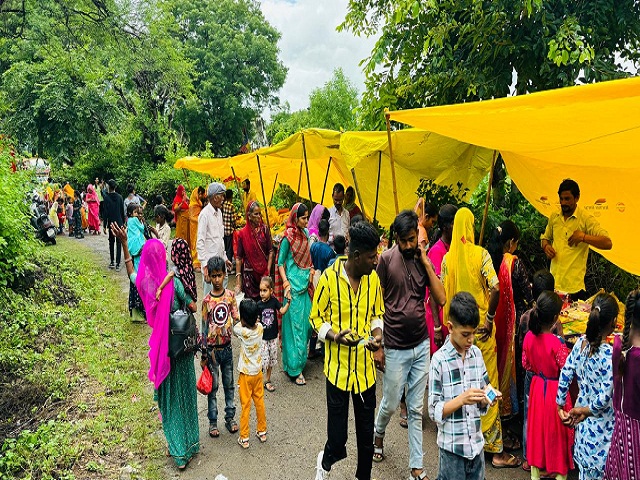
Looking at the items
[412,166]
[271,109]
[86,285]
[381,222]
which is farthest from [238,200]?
[271,109]

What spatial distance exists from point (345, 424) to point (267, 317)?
2.14m

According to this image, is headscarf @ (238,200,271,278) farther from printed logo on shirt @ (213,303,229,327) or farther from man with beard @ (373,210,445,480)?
man with beard @ (373,210,445,480)

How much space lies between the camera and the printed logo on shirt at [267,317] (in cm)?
510

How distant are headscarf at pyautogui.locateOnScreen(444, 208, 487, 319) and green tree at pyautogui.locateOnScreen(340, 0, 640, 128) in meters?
2.63

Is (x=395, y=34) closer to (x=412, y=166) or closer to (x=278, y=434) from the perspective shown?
(x=412, y=166)

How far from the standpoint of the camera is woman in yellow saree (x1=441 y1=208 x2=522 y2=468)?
366 centimetres

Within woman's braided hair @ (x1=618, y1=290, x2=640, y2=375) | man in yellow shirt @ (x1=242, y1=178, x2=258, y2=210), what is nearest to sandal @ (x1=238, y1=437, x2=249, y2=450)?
woman's braided hair @ (x1=618, y1=290, x2=640, y2=375)

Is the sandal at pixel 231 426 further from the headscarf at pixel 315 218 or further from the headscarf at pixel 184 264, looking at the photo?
the headscarf at pixel 315 218

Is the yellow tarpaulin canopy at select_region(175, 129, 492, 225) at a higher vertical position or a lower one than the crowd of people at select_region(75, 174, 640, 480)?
higher

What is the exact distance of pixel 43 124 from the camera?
48.9 feet

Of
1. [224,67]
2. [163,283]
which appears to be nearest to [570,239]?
[163,283]

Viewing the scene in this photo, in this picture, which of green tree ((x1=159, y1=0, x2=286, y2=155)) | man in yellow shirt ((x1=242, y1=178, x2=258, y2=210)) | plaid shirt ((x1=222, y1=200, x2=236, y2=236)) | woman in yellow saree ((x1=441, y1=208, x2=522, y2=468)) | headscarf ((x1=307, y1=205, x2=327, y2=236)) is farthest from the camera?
green tree ((x1=159, y1=0, x2=286, y2=155))

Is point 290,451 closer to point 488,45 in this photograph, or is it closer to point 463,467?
point 463,467

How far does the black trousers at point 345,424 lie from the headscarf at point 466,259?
3.88 ft
